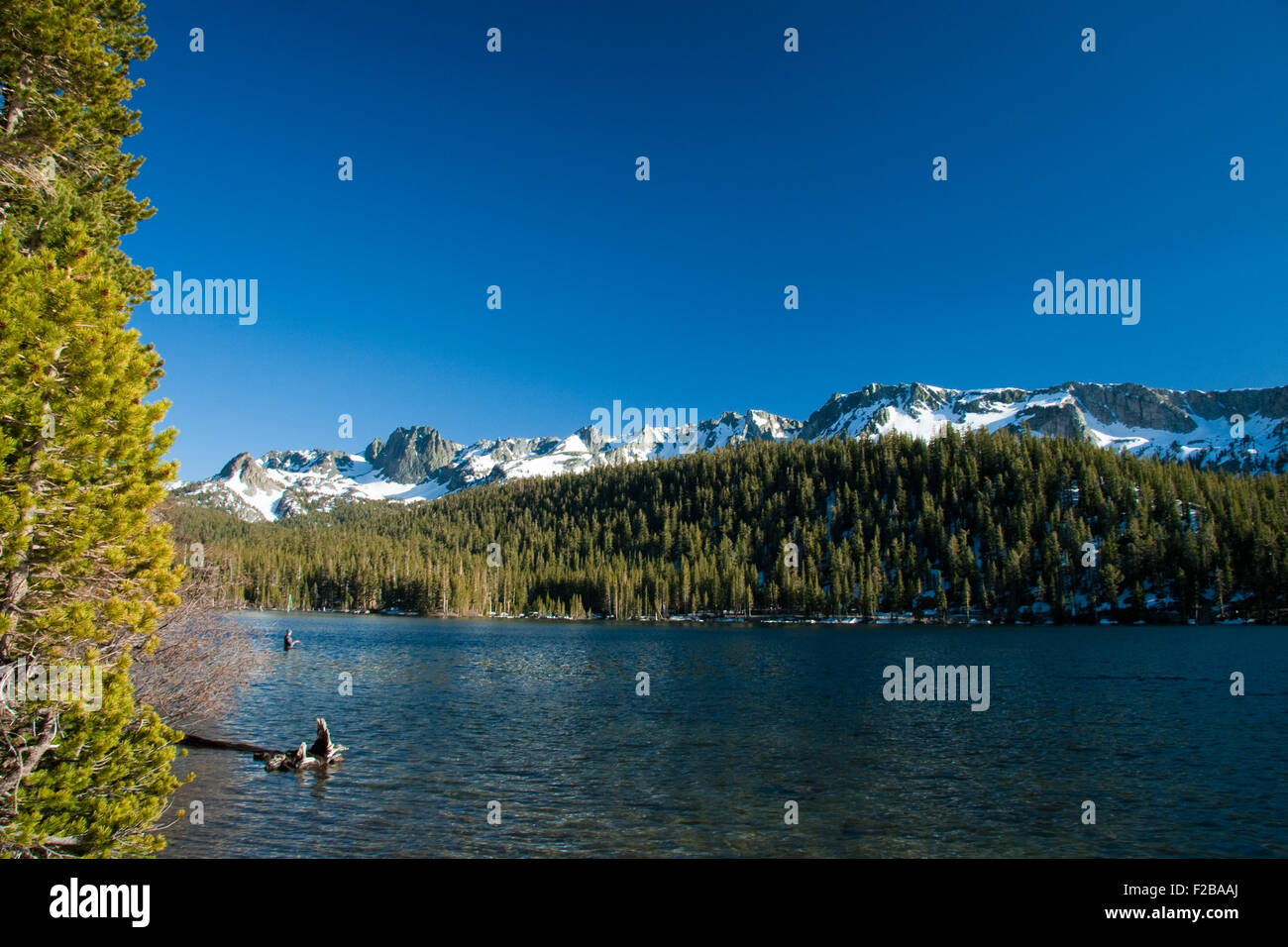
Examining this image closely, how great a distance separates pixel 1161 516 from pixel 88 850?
228135 mm

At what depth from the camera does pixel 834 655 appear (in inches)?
3748

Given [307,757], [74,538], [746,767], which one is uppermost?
[74,538]

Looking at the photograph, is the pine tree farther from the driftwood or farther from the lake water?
the driftwood

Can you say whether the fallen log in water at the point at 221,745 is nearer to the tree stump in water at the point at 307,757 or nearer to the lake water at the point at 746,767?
the lake water at the point at 746,767

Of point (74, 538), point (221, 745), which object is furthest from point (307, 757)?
point (74, 538)

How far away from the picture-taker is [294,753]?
1373 inches

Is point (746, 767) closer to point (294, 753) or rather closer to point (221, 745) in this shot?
point (294, 753)

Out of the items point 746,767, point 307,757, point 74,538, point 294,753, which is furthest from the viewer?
point 746,767

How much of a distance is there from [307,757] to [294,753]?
3.38 ft

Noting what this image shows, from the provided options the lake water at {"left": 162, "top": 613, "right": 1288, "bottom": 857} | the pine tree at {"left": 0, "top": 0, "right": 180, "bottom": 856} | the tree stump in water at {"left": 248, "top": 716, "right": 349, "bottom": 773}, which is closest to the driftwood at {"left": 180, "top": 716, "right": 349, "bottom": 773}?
the tree stump in water at {"left": 248, "top": 716, "right": 349, "bottom": 773}

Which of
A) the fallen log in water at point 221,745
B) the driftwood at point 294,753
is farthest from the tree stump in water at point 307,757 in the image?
the fallen log in water at point 221,745
